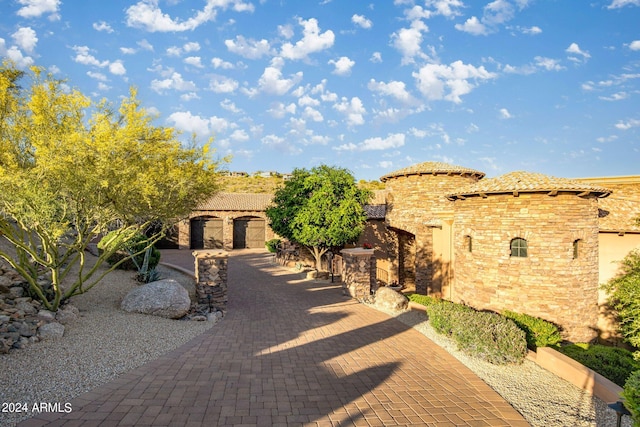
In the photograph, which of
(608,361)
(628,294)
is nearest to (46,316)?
(608,361)

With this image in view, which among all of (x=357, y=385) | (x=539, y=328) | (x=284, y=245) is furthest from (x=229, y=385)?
(x=284, y=245)

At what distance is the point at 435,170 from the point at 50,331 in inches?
572

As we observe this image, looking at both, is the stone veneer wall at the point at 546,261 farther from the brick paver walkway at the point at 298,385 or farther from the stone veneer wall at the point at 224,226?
the stone veneer wall at the point at 224,226

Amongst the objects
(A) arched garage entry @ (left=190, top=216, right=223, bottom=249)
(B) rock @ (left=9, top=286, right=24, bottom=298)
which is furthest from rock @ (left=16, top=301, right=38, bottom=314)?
(A) arched garage entry @ (left=190, top=216, right=223, bottom=249)

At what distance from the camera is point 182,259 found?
24.5m

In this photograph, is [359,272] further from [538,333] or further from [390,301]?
[538,333]

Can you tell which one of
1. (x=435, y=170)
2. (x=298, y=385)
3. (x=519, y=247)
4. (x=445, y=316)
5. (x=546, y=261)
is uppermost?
(x=435, y=170)

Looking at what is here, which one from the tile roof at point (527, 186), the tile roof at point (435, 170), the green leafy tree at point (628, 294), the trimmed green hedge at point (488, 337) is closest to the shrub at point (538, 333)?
the trimmed green hedge at point (488, 337)

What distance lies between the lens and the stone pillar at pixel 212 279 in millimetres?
11367

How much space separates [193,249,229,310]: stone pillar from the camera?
11367 mm

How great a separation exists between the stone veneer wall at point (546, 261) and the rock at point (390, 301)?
269 centimetres

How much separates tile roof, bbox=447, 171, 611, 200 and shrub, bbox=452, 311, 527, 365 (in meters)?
3.94

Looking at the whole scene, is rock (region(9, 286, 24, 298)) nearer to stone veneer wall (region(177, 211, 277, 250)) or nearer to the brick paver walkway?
the brick paver walkway

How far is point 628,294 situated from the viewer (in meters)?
10.1
